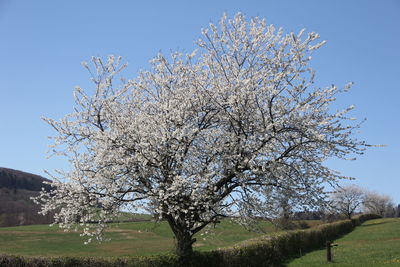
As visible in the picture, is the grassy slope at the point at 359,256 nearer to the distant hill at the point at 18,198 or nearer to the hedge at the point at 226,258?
the hedge at the point at 226,258

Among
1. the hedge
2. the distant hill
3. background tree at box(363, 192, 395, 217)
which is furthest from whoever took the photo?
background tree at box(363, 192, 395, 217)

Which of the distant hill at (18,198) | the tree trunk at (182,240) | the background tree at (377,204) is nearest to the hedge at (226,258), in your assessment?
the tree trunk at (182,240)

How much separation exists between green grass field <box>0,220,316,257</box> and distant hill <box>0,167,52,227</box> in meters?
33.1

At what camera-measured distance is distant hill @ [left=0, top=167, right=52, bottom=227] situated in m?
116

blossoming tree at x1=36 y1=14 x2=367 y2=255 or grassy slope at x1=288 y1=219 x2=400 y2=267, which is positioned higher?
blossoming tree at x1=36 y1=14 x2=367 y2=255

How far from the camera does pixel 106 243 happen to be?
2051 inches

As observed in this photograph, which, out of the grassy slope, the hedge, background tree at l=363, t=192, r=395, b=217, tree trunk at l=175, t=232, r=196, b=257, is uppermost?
background tree at l=363, t=192, r=395, b=217

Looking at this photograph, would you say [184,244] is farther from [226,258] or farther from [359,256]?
[359,256]

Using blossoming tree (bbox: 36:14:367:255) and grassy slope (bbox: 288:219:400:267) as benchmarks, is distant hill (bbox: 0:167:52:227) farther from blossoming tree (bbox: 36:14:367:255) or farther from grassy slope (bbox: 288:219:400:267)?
blossoming tree (bbox: 36:14:367:255)

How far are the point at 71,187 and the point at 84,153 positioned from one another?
1.49m

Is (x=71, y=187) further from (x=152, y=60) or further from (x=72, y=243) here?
(x=72, y=243)

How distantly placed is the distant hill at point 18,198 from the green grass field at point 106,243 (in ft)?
108

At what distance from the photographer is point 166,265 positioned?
13680 mm

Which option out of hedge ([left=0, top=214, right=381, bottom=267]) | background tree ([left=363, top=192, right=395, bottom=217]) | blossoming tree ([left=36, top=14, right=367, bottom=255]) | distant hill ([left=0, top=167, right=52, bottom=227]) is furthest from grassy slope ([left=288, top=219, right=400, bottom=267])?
background tree ([left=363, top=192, right=395, bottom=217])
